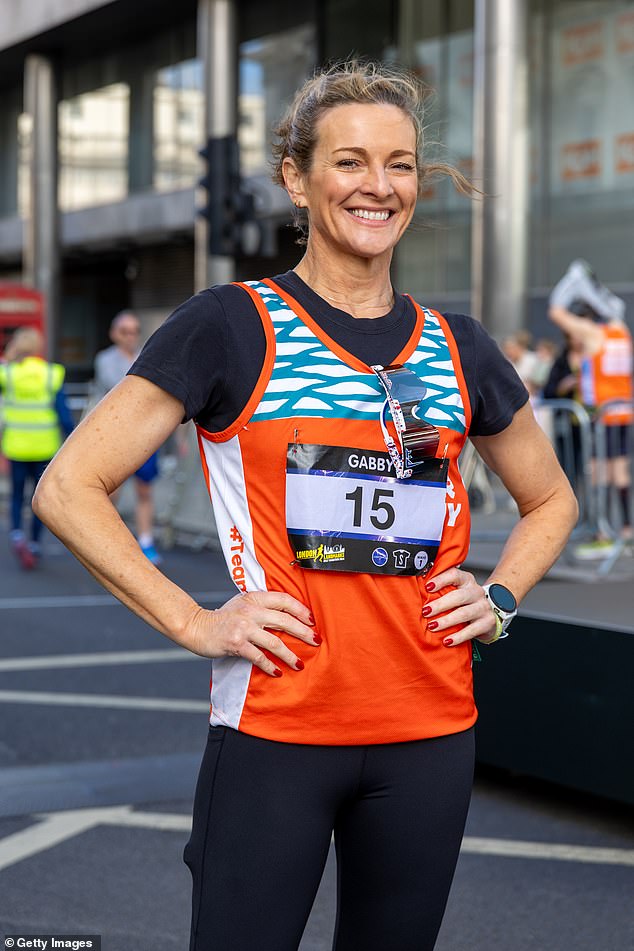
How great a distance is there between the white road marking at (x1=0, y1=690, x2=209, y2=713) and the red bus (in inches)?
656

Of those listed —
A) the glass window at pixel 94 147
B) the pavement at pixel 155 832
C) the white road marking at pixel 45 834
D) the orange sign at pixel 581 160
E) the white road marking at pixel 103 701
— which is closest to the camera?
the pavement at pixel 155 832

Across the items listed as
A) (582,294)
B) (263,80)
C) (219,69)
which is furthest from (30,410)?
(263,80)

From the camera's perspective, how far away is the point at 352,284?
2166 mm

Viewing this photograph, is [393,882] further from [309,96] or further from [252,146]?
[252,146]

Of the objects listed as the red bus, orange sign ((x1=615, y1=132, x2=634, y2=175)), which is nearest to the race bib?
orange sign ((x1=615, y1=132, x2=634, y2=175))

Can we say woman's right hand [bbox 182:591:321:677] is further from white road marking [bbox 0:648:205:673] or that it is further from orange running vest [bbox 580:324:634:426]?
orange running vest [bbox 580:324:634:426]

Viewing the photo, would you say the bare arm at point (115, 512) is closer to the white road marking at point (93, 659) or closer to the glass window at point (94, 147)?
the white road marking at point (93, 659)

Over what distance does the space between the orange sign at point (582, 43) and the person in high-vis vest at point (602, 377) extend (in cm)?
910

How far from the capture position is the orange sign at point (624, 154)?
18.8 m

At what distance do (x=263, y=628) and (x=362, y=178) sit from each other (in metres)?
0.70

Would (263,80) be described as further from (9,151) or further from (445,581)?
(445,581)

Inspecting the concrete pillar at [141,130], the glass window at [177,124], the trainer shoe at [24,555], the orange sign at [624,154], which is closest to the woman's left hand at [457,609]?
the trainer shoe at [24,555]

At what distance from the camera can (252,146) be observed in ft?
86.8

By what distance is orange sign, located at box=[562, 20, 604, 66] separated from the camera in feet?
63.1
